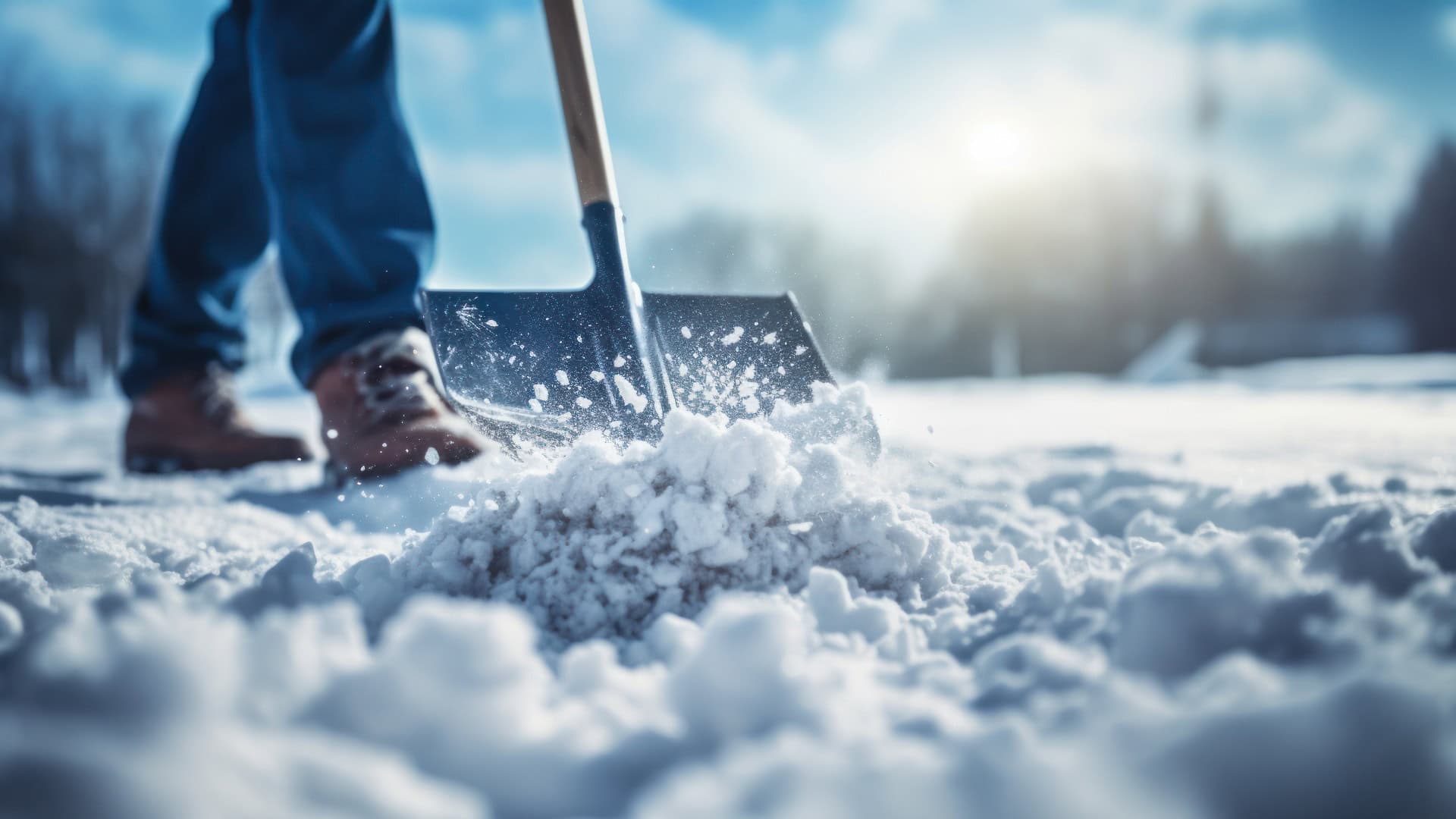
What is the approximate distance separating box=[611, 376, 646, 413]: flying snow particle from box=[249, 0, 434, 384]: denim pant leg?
0.81 m

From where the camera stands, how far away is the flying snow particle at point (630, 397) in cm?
127

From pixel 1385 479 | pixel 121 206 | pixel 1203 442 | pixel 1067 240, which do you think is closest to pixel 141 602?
pixel 1385 479

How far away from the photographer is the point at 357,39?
1830 mm

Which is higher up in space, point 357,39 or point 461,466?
point 357,39

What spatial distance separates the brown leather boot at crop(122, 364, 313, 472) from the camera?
232 cm

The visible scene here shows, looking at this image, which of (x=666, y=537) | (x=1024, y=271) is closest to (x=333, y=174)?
(x=666, y=537)

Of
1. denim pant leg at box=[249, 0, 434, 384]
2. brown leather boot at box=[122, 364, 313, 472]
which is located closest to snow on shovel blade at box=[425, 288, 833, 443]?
denim pant leg at box=[249, 0, 434, 384]

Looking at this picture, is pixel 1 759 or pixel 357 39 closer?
pixel 1 759

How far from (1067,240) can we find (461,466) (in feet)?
93.2

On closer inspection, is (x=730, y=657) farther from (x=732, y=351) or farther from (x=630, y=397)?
(x=732, y=351)

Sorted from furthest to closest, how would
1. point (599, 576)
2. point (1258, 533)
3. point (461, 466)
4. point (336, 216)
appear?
point (336, 216), point (461, 466), point (599, 576), point (1258, 533)

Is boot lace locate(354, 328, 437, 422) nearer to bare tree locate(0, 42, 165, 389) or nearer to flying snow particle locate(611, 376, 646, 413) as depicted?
flying snow particle locate(611, 376, 646, 413)

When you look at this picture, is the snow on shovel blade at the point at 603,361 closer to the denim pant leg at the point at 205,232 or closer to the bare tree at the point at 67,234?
the denim pant leg at the point at 205,232

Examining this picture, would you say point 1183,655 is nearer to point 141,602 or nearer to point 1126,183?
point 141,602
